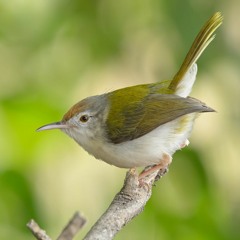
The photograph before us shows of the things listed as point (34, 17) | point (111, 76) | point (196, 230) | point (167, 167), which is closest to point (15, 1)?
point (34, 17)

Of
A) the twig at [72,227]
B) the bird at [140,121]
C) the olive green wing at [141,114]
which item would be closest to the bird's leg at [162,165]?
the bird at [140,121]

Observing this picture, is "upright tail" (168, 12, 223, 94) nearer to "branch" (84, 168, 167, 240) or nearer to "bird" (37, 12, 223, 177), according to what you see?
"bird" (37, 12, 223, 177)

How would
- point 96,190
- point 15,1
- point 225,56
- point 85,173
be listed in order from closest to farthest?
point 225,56 < point 15,1 < point 96,190 < point 85,173

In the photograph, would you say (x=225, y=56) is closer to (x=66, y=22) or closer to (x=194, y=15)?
(x=194, y=15)

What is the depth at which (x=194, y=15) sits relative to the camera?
3.74 meters

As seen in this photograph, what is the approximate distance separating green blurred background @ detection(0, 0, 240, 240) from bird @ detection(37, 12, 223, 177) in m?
0.07

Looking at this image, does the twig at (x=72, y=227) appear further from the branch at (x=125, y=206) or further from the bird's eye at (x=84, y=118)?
the bird's eye at (x=84, y=118)

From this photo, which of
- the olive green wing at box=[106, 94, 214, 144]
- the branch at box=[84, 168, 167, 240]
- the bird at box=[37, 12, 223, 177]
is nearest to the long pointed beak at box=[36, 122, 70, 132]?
the bird at box=[37, 12, 223, 177]

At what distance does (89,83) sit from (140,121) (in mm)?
627

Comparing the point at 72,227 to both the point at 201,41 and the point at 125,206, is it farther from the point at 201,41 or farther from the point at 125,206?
the point at 201,41

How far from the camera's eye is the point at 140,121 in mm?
3785

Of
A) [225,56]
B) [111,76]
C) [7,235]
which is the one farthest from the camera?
[111,76]

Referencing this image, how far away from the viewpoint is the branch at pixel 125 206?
2.59m

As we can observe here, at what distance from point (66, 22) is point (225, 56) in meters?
0.92
